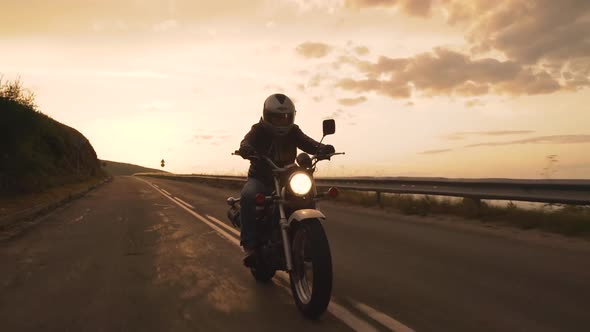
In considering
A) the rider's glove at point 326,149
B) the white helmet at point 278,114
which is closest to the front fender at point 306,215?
the rider's glove at point 326,149

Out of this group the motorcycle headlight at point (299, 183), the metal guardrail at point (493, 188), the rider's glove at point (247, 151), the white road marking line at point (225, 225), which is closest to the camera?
the motorcycle headlight at point (299, 183)

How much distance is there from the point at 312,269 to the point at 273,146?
5.50 ft

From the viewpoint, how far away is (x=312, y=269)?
4.04 metres

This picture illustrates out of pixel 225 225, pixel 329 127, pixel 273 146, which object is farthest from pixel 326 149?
pixel 225 225

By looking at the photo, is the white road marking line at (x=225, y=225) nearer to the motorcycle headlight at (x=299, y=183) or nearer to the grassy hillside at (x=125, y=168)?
the motorcycle headlight at (x=299, y=183)

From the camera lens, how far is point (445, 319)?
399 cm

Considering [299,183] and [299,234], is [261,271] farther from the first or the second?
[299,183]

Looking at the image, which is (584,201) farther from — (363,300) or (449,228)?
(363,300)

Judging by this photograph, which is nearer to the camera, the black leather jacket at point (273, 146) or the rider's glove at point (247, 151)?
the rider's glove at point (247, 151)

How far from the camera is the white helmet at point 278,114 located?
504 cm

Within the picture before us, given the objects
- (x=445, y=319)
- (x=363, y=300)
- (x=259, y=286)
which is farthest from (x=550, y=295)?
(x=259, y=286)

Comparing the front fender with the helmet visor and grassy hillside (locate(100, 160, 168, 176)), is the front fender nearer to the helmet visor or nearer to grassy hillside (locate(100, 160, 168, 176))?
the helmet visor

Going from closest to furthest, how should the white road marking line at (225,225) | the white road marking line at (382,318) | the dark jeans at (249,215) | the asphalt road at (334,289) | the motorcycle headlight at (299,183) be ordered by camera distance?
1. the white road marking line at (382,318)
2. the asphalt road at (334,289)
3. the motorcycle headlight at (299,183)
4. the dark jeans at (249,215)
5. the white road marking line at (225,225)

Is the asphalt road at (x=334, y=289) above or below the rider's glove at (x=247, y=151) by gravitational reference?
below
